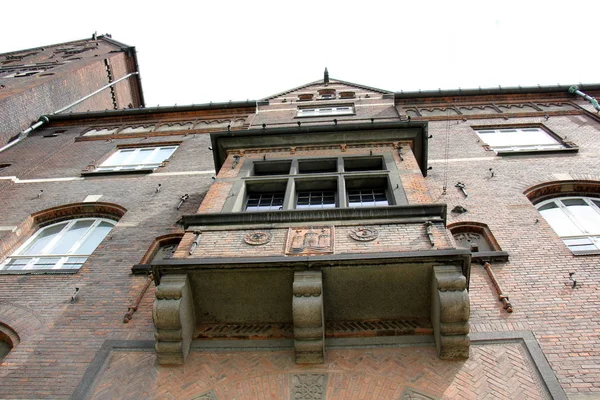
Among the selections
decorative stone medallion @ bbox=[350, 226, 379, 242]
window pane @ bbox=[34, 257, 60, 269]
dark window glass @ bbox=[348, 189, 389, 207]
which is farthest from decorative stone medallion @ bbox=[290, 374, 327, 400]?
window pane @ bbox=[34, 257, 60, 269]

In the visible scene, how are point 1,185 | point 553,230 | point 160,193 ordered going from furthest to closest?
point 1,185 < point 160,193 < point 553,230

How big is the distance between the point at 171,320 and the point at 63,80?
65.4 feet

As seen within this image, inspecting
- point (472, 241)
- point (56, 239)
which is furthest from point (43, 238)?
point (472, 241)

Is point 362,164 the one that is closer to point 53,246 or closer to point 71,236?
point 71,236

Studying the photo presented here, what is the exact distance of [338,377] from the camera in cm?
569

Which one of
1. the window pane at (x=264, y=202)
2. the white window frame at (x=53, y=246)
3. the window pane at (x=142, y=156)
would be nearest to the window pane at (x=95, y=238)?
the white window frame at (x=53, y=246)

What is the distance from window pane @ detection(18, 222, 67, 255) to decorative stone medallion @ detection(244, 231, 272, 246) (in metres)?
5.67

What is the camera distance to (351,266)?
5957 millimetres

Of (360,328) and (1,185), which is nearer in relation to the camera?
(360,328)

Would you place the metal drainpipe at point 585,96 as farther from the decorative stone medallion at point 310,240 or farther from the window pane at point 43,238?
the window pane at point 43,238

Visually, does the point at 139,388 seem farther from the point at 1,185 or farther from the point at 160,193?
the point at 1,185

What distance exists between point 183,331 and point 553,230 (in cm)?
683

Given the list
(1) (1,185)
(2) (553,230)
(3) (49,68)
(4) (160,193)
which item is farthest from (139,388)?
(3) (49,68)

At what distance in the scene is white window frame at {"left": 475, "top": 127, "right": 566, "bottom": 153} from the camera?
479 inches
